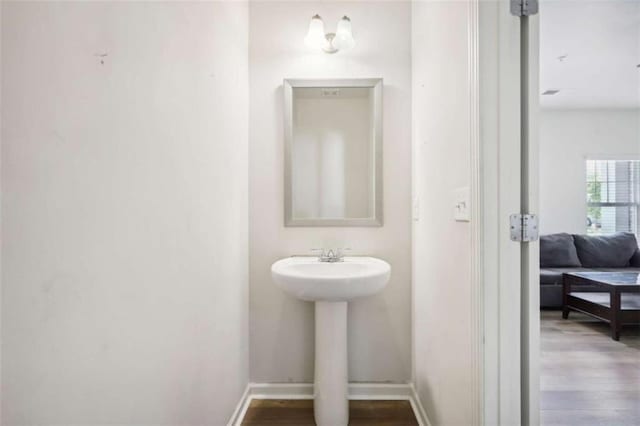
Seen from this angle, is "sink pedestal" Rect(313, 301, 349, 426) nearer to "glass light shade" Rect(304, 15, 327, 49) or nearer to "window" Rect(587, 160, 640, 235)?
"glass light shade" Rect(304, 15, 327, 49)

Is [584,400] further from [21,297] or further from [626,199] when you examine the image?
[626,199]

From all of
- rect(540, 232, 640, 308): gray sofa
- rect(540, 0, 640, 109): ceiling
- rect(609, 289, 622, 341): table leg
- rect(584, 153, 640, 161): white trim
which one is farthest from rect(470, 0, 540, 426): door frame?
rect(584, 153, 640, 161): white trim

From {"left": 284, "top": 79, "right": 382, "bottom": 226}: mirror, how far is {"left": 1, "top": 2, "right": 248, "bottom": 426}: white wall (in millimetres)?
663

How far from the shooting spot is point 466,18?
106 centimetres

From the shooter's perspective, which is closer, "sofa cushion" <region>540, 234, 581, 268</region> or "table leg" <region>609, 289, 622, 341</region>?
"table leg" <region>609, 289, 622, 341</region>

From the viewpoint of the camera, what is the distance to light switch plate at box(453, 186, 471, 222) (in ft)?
3.40

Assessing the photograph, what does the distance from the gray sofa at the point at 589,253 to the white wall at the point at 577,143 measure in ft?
2.26

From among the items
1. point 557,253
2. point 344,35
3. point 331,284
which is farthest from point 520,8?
point 557,253

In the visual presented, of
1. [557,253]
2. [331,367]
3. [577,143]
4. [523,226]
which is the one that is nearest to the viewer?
[523,226]

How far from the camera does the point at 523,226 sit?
37.5 inches

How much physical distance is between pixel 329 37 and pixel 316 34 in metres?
0.08

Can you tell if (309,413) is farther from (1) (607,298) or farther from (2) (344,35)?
(1) (607,298)

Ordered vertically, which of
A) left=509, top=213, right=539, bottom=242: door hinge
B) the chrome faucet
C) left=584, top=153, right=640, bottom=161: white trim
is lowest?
the chrome faucet

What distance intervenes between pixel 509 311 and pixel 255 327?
1.39 metres
